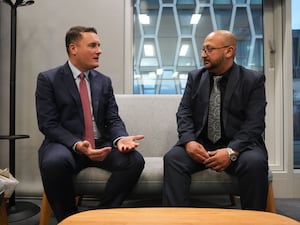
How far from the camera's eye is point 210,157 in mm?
1681

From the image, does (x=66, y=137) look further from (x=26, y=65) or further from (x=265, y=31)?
(x=265, y=31)

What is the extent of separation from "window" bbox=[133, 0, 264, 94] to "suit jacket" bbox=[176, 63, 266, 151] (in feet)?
2.88

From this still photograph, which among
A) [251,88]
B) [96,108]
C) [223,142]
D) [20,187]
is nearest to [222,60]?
[251,88]

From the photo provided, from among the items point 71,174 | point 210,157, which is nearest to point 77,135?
point 71,174

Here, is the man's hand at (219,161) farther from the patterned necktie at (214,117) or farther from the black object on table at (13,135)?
the black object on table at (13,135)

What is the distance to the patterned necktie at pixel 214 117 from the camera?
187cm

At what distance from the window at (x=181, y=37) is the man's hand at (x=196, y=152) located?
1105mm

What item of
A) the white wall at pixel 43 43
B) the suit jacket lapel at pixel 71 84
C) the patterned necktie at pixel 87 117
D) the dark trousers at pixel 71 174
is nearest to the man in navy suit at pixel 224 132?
the dark trousers at pixel 71 174

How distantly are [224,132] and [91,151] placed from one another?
74cm

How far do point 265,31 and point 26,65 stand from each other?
1.99 m

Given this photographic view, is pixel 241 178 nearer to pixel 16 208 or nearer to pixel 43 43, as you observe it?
pixel 16 208

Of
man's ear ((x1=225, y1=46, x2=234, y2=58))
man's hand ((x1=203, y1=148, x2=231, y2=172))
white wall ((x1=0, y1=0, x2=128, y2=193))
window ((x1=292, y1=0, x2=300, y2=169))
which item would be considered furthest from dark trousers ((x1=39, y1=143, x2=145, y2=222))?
window ((x1=292, y1=0, x2=300, y2=169))

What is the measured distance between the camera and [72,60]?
198 cm

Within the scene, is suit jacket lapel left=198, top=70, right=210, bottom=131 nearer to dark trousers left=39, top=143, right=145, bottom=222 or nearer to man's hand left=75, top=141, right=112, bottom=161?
dark trousers left=39, top=143, right=145, bottom=222
